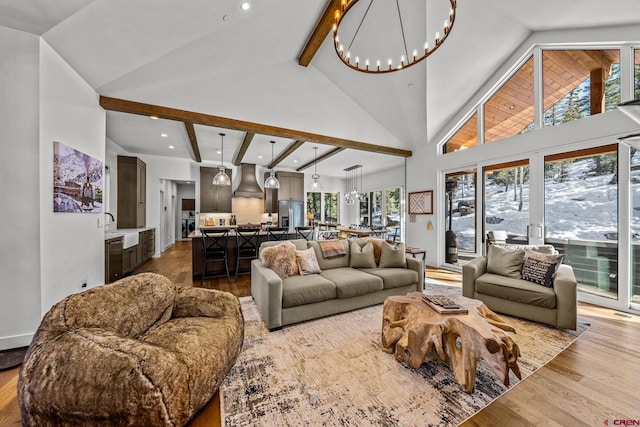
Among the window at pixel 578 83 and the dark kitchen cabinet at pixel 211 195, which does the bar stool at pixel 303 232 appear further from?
the window at pixel 578 83

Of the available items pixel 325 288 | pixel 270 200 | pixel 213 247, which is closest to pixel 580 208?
pixel 325 288

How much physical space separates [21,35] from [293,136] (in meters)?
3.35

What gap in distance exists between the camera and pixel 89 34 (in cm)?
233

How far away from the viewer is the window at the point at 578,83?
129 inches

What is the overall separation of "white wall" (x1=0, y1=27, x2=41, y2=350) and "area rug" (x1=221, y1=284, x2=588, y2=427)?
2059mm

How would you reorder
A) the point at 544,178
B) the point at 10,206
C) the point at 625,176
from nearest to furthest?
1. the point at 10,206
2. the point at 625,176
3. the point at 544,178

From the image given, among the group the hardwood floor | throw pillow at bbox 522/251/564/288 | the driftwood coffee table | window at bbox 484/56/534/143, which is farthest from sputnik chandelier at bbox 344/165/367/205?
the hardwood floor

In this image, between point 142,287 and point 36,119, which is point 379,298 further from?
point 36,119

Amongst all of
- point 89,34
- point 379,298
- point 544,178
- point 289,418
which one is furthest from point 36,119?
point 544,178

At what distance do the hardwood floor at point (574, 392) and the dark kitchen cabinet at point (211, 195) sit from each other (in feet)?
19.1

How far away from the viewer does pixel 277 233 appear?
5016 mm

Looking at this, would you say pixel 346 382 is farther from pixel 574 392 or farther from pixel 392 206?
pixel 392 206

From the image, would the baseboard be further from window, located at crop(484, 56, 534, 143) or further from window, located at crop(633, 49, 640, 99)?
window, located at crop(633, 49, 640, 99)

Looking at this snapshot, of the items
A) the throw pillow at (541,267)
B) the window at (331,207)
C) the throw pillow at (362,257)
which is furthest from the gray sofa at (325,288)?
the window at (331,207)
